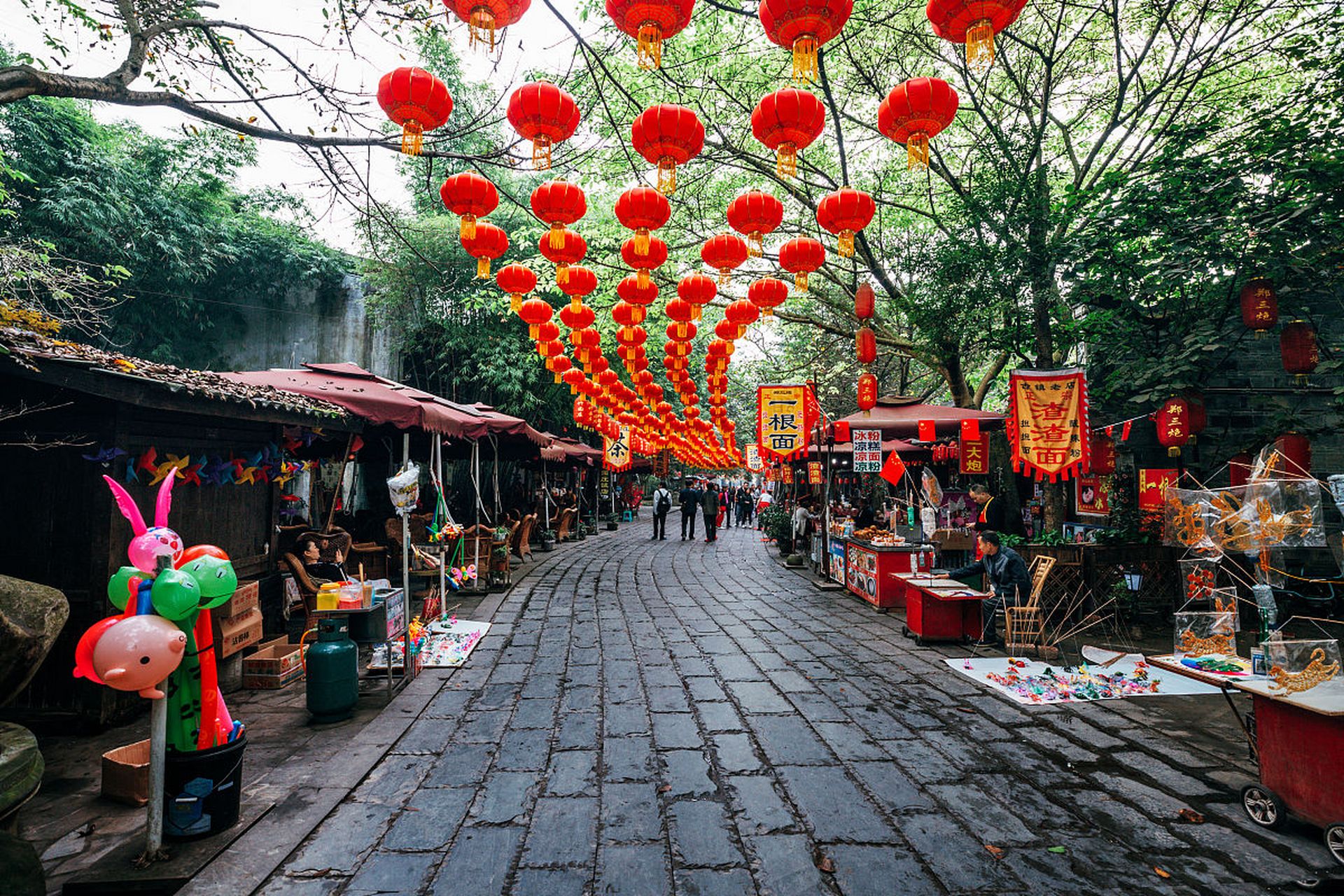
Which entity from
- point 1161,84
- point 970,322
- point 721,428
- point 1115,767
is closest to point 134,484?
point 1115,767

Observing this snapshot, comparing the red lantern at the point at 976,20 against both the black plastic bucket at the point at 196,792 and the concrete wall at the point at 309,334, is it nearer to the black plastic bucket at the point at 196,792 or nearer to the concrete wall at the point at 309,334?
the black plastic bucket at the point at 196,792

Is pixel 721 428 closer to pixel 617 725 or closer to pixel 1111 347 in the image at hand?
pixel 1111 347

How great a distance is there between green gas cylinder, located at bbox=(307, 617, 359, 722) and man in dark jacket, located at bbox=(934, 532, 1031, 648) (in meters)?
6.40

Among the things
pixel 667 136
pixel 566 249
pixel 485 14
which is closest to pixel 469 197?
pixel 566 249

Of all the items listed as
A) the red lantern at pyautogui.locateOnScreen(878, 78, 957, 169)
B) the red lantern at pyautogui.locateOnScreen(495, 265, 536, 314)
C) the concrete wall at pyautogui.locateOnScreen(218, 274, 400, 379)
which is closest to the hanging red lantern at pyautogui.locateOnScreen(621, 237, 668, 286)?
the red lantern at pyautogui.locateOnScreen(495, 265, 536, 314)

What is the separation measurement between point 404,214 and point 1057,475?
2126 cm

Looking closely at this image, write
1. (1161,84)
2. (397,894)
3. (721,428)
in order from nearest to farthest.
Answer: (397,894), (1161,84), (721,428)

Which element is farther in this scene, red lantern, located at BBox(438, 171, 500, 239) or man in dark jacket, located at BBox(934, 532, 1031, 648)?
man in dark jacket, located at BBox(934, 532, 1031, 648)

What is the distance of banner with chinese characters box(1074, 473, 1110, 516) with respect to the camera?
1145 cm

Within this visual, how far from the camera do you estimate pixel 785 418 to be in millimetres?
11734

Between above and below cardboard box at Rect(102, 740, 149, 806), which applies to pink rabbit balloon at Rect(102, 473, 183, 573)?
above

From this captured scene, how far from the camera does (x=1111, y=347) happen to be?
10.1 metres

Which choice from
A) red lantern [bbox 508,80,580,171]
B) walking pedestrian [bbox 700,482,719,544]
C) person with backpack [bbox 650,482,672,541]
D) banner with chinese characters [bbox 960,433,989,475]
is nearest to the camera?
red lantern [bbox 508,80,580,171]

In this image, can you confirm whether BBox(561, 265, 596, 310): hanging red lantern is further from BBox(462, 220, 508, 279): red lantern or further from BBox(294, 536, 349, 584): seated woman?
BBox(294, 536, 349, 584): seated woman
